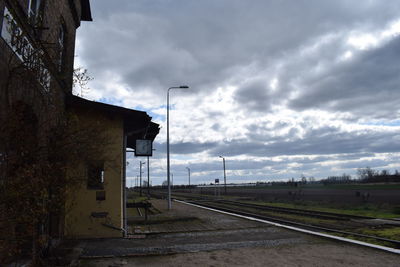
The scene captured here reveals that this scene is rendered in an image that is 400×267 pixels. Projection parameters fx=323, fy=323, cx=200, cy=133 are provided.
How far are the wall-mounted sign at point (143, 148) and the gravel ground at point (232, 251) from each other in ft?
10.3

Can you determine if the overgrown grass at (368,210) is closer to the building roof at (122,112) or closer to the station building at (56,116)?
the station building at (56,116)

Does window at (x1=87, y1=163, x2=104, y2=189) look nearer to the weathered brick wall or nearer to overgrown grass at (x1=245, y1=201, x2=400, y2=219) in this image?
the weathered brick wall

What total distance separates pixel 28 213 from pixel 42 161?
0.82 m

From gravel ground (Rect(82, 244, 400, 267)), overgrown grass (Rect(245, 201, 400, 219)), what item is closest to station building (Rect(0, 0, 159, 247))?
gravel ground (Rect(82, 244, 400, 267))

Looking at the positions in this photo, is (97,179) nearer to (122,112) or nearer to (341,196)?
(122,112)

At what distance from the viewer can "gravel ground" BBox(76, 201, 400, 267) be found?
7.15 m

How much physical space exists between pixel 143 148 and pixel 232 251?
19.2ft

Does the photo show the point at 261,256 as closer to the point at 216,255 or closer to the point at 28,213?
the point at 216,255

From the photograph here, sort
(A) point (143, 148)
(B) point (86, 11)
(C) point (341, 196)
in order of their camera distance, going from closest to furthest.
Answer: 1. (A) point (143, 148)
2. (B) point (86, 11)
3. (C) point (341, 196)

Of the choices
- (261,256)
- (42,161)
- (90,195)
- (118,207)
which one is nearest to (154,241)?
(118,207)

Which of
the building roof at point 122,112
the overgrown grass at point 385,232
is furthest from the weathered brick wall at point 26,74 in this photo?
the overgrown grass at point 385,232

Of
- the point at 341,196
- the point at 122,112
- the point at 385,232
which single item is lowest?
the point at 341,196

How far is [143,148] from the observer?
1266cm

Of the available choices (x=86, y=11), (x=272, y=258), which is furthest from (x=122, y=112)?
(x=272, y=258)
